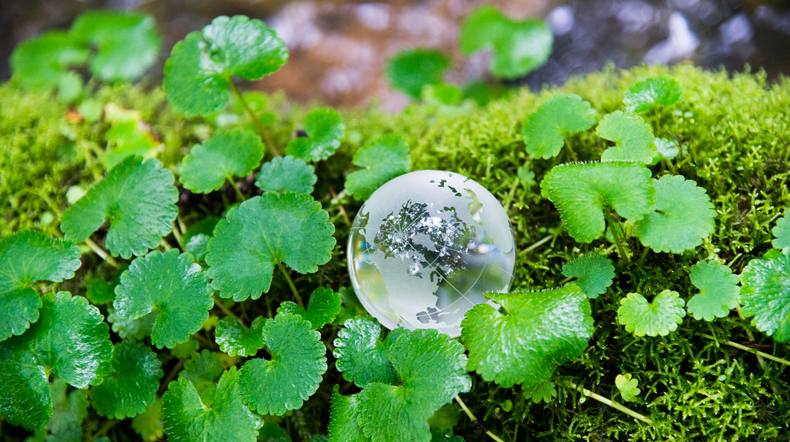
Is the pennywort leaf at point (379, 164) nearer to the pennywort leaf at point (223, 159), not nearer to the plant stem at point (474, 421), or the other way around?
the pennywort leaf at point (223, 159)

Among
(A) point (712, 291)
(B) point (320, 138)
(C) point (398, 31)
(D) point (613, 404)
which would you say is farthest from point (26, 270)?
(C) point (398, 31)

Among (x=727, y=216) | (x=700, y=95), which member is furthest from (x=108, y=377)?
(x=700, y=95)

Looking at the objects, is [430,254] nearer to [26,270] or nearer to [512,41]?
[26,270]

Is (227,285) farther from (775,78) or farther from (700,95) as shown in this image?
(775,78)

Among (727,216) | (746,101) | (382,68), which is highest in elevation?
(746,101)

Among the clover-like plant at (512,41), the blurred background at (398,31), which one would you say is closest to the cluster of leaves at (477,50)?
the clover-like plant at (512,41)

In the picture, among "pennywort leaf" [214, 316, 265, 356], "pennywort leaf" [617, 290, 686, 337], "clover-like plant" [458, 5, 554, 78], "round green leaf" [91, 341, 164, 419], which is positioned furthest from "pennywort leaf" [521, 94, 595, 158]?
"round green leaf" [91, 341, 164, 419]

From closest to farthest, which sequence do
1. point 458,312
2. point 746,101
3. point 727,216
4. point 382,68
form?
point 458,312 < point 727,216 < point 746,101 < point 382,68

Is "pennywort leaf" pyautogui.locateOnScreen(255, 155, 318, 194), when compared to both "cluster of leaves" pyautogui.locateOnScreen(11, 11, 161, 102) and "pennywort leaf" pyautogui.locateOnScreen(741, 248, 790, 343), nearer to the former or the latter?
"pennywort leaf" pyautogui.locateOnScreen(741, 248, 790, 343)
